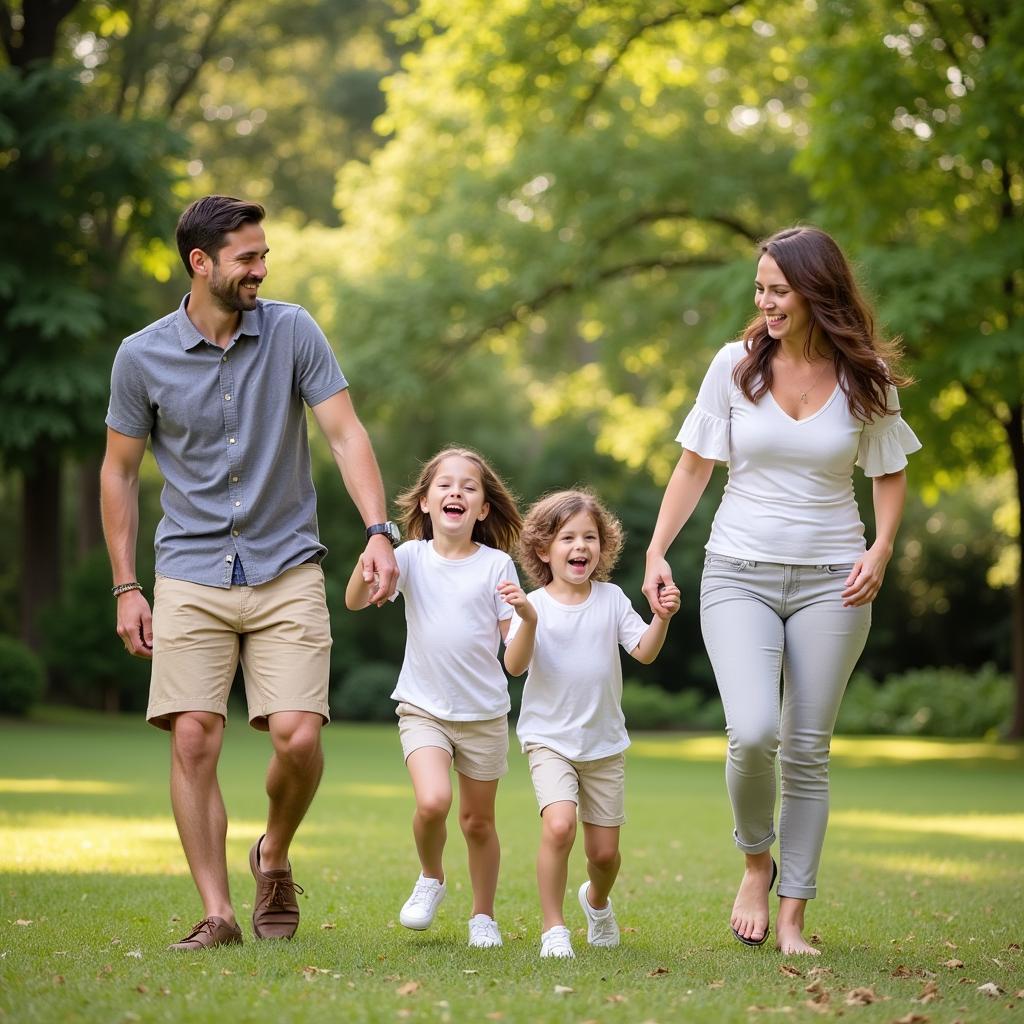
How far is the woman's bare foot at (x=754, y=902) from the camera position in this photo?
554 cm

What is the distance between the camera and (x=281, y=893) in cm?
548

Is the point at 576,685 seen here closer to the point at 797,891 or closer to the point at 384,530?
the point at 384,530

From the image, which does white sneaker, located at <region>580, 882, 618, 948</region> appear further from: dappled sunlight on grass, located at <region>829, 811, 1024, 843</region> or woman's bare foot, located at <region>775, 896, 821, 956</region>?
dappled sunlight on grass, located at <region>829, 811, 1024, 843</region>

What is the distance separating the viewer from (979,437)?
Answer: 2083cm

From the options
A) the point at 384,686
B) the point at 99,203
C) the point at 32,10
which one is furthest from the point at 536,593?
the point at 384,686

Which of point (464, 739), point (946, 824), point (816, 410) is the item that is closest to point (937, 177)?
point (946, 824)

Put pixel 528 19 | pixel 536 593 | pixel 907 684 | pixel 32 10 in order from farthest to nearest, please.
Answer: pixel 907 684 < pixel 32 10 < pixel 528 19 < pixel 536 593

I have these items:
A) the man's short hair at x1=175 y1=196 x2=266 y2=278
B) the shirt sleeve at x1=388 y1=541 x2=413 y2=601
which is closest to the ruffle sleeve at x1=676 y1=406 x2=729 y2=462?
the shirt sleeve at x1=388 y1=541 x2=413 y2=601

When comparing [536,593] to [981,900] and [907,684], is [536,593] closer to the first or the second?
[981,900]

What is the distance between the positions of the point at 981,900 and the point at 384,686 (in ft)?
73.9

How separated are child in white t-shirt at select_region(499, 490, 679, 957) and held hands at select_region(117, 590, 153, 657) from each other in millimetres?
1282

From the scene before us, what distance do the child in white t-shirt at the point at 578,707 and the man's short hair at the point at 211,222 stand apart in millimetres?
1622

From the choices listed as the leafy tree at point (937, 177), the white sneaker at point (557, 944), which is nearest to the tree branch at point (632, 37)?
the leafy tree at point (937, 177)

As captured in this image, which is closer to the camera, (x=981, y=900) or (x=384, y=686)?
(x=981, y=900)
